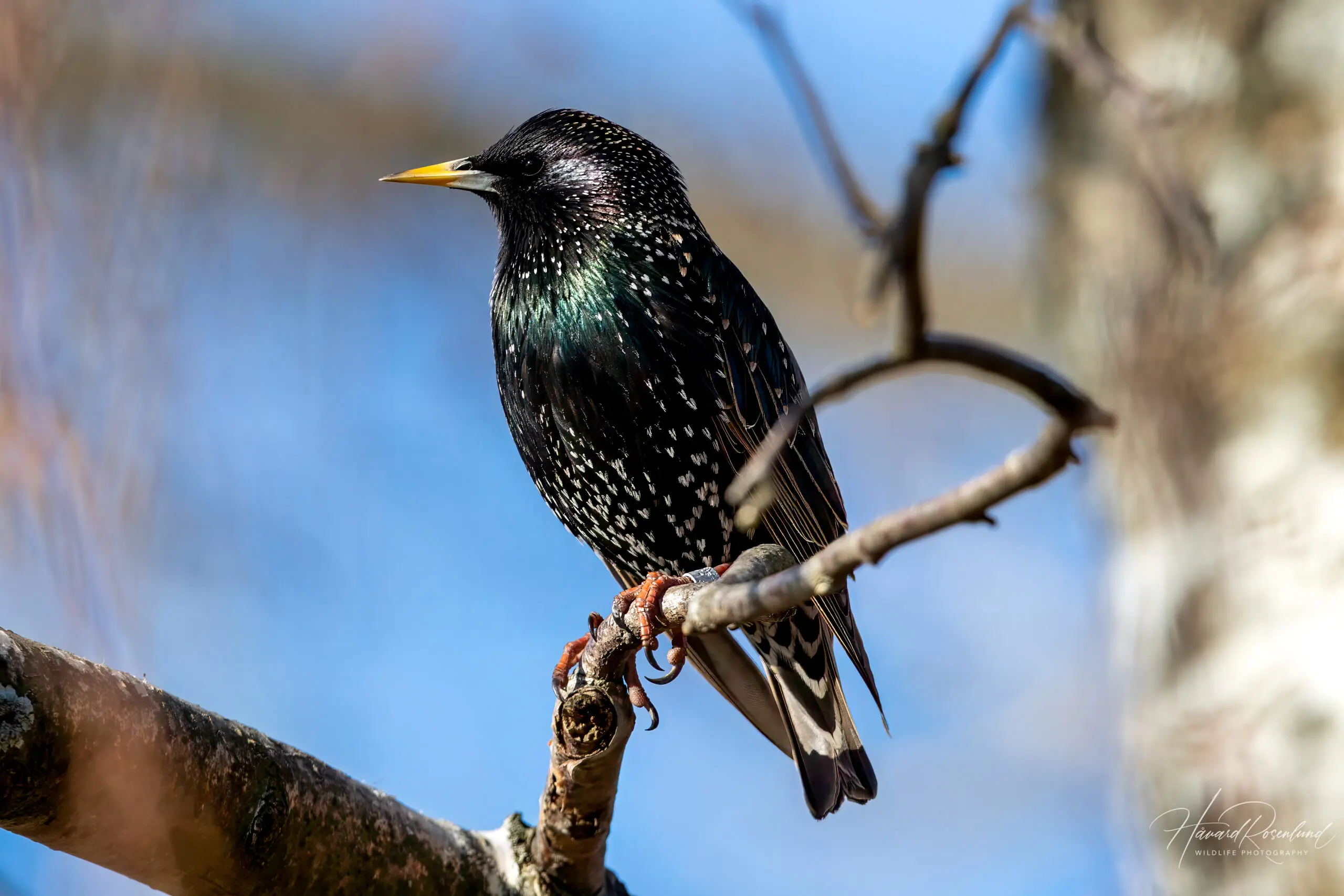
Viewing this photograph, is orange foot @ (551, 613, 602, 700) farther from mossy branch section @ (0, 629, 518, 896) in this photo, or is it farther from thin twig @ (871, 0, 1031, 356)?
thin twig @ (871, 0, 1031, 356)

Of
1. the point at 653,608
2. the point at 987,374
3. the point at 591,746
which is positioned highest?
the point at 653,608

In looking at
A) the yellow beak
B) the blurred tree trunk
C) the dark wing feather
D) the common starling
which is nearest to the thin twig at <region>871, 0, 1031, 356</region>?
the blurred tree trunk

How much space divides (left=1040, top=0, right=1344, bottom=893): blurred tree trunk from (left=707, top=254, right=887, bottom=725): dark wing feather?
169 cm

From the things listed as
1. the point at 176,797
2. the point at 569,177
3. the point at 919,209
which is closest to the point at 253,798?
the point at 176,797

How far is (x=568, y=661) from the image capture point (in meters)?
3.23

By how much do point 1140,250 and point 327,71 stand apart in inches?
158

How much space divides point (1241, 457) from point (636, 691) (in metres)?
1.62

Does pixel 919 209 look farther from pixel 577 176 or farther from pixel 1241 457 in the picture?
pixel 577 176

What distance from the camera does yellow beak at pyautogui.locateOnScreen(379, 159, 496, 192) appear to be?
3.78m

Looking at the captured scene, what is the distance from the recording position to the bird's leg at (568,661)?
122 inches

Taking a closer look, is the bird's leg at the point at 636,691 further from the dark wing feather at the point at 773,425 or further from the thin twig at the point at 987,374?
the thin twig at the point at 987,374

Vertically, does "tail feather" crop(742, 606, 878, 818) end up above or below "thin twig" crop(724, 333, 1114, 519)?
above

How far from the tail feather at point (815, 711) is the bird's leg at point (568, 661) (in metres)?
0.49
